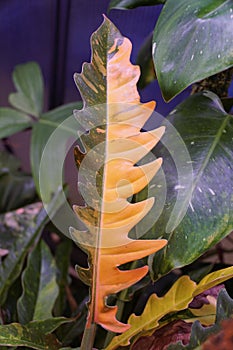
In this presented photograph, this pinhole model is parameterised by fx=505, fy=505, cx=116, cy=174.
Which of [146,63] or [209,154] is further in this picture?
[146,63]

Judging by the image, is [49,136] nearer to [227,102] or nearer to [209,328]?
[227,102]

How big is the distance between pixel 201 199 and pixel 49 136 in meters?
0.53

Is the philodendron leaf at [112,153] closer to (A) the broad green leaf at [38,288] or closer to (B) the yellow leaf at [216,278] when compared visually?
(B) the yellow leaf at [216,278]

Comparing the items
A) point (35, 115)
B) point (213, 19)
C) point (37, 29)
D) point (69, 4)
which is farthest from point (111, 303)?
point (37, 29)

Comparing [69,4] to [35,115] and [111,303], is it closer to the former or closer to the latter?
[35,115]

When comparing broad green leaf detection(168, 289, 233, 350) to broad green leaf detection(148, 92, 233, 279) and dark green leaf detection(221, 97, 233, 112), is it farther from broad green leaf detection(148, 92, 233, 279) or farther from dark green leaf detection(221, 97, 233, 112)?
dark green leaf detection(221, 97, 233, 112)

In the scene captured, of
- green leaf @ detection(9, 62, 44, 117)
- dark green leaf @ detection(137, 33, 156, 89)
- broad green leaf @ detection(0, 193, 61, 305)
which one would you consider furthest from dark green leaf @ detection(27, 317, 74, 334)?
green leaf @ detection(9, 62, 44, 117)

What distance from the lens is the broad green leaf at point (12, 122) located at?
918mm

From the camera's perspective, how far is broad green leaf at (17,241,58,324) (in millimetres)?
629

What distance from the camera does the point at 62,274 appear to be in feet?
2.44

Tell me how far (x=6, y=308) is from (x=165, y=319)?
262 millimetres

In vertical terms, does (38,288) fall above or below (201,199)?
below

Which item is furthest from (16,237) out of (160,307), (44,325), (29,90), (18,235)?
(29,90)

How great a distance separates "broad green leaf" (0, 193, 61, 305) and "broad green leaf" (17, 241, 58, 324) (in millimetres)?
18
